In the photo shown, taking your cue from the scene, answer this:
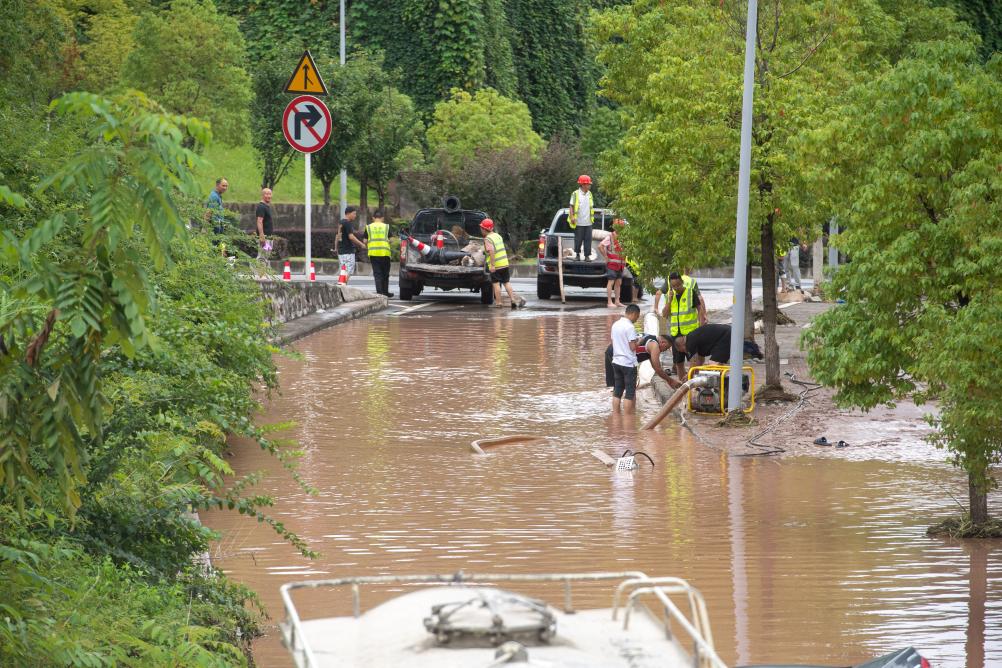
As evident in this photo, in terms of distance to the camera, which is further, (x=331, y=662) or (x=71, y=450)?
(x=71, y=450)

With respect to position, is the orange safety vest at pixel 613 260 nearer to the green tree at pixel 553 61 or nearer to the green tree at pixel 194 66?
the green tree at pixel 194 66

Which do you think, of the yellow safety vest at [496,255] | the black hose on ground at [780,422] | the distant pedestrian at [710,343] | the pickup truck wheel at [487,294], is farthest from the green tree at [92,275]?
the pickup truck wheel at [487,294]

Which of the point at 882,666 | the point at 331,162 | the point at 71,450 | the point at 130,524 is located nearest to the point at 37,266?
the point at 71,450

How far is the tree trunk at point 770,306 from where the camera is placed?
18.6m

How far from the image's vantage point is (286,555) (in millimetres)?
11023

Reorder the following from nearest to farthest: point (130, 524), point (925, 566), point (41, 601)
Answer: point (41, 601), point (130, 524), point (925, 566)

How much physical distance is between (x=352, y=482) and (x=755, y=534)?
381 cm

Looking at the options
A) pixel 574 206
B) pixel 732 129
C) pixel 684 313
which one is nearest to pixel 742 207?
pixel 732 129

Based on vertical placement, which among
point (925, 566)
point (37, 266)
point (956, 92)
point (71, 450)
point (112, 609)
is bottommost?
point (925, 566)

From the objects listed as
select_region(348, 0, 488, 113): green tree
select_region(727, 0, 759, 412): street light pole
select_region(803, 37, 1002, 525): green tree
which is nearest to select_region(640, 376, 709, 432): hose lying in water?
select_region(727, 0, 759, 412): street light pole

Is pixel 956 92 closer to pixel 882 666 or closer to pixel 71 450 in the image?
pixel 882 666

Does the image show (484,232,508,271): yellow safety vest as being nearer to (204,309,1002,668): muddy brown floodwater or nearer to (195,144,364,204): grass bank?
(204,309,1002,668): muddy brown floodwater

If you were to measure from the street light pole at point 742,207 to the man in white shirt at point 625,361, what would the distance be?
1.26m

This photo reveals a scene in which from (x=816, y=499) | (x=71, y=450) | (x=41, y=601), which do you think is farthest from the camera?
(x=816, y=499)
